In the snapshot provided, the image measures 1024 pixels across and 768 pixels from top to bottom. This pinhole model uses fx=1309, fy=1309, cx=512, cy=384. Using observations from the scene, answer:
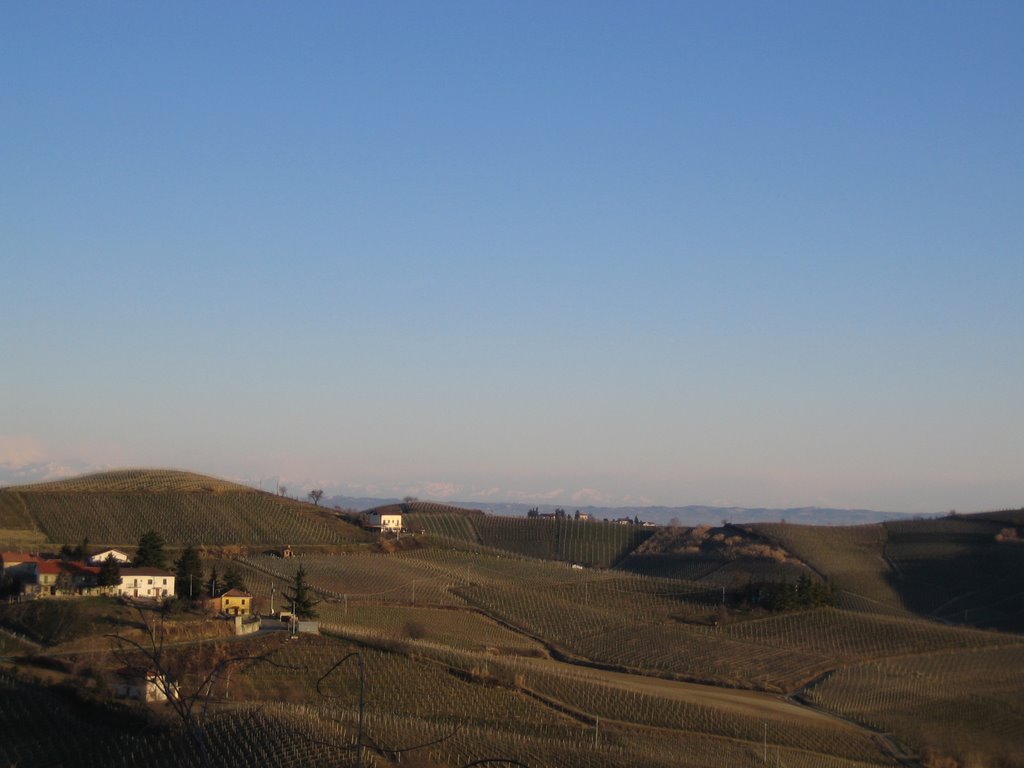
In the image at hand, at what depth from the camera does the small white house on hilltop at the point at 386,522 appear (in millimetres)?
110938

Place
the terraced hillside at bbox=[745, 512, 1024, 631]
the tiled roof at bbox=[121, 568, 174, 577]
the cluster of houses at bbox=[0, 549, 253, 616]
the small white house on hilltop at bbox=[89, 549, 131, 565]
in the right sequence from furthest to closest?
the terraced hillside at bbox=[745, 512, 1024, 631], the small white house on hilltop at bbox=[89, 549, 131, 565], the tiled roof at bbox=[121, 568, 174, 577], the cluster of houses at bbox=[0, 549, 253, 616]

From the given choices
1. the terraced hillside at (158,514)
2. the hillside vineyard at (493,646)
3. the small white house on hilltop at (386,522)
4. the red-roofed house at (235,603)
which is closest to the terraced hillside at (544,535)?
the hillside vineyard at (493,646)

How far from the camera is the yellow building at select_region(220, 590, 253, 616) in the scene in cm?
6500

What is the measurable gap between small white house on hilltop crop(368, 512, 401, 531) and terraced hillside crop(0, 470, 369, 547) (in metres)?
3.85

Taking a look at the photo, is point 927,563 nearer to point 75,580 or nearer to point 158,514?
point 158,514

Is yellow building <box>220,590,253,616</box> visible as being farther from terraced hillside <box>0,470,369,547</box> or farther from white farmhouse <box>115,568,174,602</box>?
terraced hillside <box>0,470,369,547</box>

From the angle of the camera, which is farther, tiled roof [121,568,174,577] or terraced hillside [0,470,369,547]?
terraced hillside [0,470,369,547]

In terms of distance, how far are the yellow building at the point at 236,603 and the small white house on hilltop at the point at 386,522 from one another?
4303cm

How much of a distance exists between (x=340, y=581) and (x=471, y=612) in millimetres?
9406

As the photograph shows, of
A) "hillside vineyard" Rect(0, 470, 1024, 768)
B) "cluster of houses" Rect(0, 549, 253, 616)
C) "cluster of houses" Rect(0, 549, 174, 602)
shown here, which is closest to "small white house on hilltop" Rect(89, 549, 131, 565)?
"cluster of houses" Rect(0, 549, 253, 616)

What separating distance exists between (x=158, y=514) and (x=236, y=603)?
35296 mm

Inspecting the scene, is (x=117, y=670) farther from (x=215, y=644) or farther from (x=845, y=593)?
(x=845, y=593)

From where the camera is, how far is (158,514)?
323ft

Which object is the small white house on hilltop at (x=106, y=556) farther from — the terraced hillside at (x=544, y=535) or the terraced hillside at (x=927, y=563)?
the terraced hillside at (x=927, y=563)
